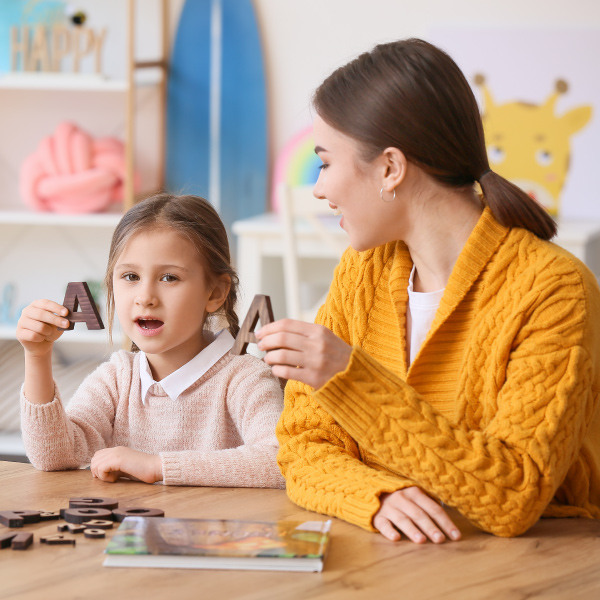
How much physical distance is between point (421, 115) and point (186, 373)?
0.59 metres

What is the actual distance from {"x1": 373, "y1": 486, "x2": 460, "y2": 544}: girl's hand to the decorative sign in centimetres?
278

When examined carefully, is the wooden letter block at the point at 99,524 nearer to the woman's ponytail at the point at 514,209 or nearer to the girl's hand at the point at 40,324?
the girl's hand at the point at 40,324

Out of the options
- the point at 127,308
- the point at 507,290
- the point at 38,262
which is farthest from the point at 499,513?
the point at 38,262

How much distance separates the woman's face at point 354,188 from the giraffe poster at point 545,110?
224 centimetres

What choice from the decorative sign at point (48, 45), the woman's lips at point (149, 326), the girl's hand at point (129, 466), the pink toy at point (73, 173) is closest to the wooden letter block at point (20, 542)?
the girl's hand at point (129, 466)

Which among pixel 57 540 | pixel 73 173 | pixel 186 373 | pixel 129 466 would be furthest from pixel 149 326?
pixel 73 173

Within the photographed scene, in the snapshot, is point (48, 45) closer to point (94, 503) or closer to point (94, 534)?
point (94, 503)

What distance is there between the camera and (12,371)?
379cm

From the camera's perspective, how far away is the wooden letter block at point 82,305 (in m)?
1.32

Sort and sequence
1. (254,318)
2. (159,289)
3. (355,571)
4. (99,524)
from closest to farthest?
(355,571)
(99,524)
(254,318)
(159,289)

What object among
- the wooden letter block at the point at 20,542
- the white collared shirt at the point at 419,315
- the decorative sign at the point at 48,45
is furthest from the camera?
the decorative sign at the point at 48,45

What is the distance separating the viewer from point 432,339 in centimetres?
127

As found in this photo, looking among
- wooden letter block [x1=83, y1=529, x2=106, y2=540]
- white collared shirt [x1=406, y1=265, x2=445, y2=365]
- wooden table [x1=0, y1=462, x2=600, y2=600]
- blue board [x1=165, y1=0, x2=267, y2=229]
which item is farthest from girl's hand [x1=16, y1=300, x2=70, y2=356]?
blue board [x1=165, y1=0, x2=267, y2=229]

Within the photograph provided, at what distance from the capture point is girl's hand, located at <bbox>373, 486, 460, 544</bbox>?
1068 mm
